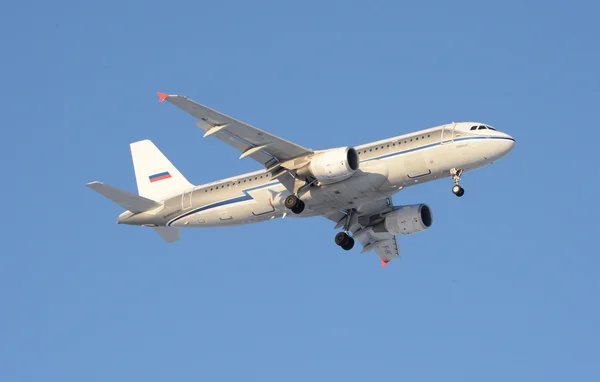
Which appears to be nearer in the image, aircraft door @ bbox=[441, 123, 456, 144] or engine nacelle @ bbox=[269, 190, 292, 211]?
aircraft door @ bbox=[441, 123, 456, 144]

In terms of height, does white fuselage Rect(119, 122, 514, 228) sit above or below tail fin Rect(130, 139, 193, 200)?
below

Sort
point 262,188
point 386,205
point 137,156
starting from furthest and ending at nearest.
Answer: point 137,156, point 386,205, point 262,188

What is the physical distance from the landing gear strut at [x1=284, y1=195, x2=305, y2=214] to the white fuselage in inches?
18.3

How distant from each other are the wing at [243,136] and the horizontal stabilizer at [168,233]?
28.0 ft

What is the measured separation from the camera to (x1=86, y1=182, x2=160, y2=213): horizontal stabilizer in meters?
55.9

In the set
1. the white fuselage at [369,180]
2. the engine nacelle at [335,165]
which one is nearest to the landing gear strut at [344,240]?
the white fuselage at [369,180]

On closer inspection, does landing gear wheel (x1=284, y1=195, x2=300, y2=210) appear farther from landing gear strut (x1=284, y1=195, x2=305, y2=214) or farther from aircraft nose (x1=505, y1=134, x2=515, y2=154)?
aircraft nose (x1=505, y1=134, x2=515, y2=154)

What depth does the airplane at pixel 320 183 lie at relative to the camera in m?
51.6

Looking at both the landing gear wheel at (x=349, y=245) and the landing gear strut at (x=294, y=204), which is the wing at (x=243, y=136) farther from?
the landing gear wheel at (x=349, y=245)

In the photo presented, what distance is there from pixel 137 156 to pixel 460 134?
21.9 m

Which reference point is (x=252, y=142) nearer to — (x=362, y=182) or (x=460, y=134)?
(x=362, y=182)

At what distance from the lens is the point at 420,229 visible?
59.0 meters

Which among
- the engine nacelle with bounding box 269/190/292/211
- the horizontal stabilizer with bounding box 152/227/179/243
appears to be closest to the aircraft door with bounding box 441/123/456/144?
the engine nacelle with bounding box 269/190/292/211

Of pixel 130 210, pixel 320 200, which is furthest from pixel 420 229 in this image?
pixel 130 210
